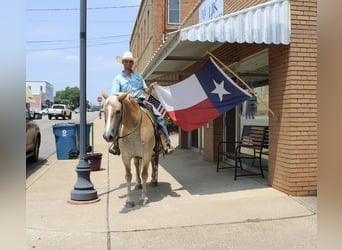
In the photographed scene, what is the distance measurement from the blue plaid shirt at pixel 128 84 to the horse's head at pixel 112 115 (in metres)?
1.04

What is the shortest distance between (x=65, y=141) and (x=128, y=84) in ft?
23.0

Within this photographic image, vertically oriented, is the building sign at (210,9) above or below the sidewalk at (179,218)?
above

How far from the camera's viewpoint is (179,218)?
17.9 feet

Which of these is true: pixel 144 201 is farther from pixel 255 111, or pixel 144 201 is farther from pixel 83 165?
pixel 255 111

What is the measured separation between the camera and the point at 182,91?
7098 millimetres

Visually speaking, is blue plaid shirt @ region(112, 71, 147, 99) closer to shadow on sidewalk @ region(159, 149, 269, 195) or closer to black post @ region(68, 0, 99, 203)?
black post @ region(68, 0, 99, 203)

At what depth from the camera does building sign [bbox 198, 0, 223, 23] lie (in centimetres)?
1009

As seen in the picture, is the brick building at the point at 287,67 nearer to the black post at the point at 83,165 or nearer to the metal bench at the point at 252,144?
the metal bench at the point at 252,144

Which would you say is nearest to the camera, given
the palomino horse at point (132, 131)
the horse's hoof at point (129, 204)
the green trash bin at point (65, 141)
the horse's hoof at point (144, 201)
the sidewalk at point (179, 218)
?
the sidewalk at point (179, 218)

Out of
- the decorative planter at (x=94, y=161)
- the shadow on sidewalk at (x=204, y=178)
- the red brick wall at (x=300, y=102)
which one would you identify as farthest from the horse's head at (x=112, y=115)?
the decorative planter at (x=94, y=161)

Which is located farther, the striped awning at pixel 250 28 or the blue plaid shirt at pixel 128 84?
the blue plaid shirt at pixel 128 84

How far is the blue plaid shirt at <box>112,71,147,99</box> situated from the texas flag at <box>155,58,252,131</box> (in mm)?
473

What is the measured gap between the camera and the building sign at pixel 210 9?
1009 cm
